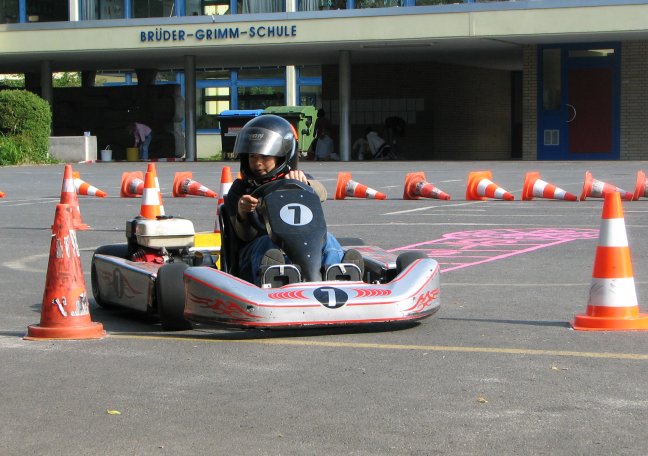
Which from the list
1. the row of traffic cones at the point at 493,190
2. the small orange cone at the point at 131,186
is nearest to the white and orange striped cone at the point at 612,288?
the row of traffic cones at the point at 493,190

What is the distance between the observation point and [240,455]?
4484 mm

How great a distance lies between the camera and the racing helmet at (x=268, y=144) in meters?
7.73

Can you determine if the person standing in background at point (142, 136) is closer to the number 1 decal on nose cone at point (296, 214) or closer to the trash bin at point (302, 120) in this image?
the trash bin at point (302, 120)

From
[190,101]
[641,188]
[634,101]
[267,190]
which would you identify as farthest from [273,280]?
[190,101]

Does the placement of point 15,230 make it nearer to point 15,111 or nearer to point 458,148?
point 15,111

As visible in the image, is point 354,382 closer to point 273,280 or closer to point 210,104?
point 273,280

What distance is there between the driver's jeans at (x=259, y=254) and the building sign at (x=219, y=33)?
2810 cm

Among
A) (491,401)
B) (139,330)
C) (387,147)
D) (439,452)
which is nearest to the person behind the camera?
(439,452)

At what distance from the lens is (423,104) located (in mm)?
42094

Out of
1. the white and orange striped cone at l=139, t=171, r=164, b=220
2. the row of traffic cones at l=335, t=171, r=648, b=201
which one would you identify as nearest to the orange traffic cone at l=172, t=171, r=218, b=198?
the row of traffic cones at l=335, t=171, r=648, b=201

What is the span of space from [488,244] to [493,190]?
264 inches

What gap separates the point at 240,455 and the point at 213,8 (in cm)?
3905

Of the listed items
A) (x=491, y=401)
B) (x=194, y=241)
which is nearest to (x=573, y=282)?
(x=194, y=241)

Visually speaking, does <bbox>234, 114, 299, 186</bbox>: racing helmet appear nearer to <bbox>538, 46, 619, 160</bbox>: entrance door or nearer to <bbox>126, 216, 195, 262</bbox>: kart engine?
<bbox>126, 216, 195, 262</bbox>: kart engine
